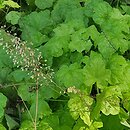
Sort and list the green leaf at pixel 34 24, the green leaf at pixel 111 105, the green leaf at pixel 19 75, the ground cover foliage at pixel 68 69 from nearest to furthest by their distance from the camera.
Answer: the green leaf at pixel 111 105, the ground cover foliage at pixel 68 69, the green leaf at pixel 19 75, the green leaf at pixel 34 24

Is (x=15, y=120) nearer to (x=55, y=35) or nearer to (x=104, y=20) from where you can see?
(x=55, y=35)

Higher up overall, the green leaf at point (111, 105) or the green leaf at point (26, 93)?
the green leaf at point (111, 105)

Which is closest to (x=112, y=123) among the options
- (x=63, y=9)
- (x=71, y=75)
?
(x=71, y=75)

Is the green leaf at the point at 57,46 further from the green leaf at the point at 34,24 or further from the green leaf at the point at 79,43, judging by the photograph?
the green leaf at the point at 34,24

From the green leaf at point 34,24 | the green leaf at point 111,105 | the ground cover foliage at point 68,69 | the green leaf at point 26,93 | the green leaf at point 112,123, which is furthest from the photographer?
the green leaf at point 34,24

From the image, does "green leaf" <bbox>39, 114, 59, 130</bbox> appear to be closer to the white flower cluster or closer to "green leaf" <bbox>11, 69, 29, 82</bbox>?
the white flower cluster

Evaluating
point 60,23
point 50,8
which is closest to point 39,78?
point 60,23

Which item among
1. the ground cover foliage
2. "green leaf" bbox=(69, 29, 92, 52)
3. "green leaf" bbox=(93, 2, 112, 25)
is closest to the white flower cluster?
the ground cover foliage

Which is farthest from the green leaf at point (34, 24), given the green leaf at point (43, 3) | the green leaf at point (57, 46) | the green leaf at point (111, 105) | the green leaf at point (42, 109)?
the green leaf at point (111, 105)
